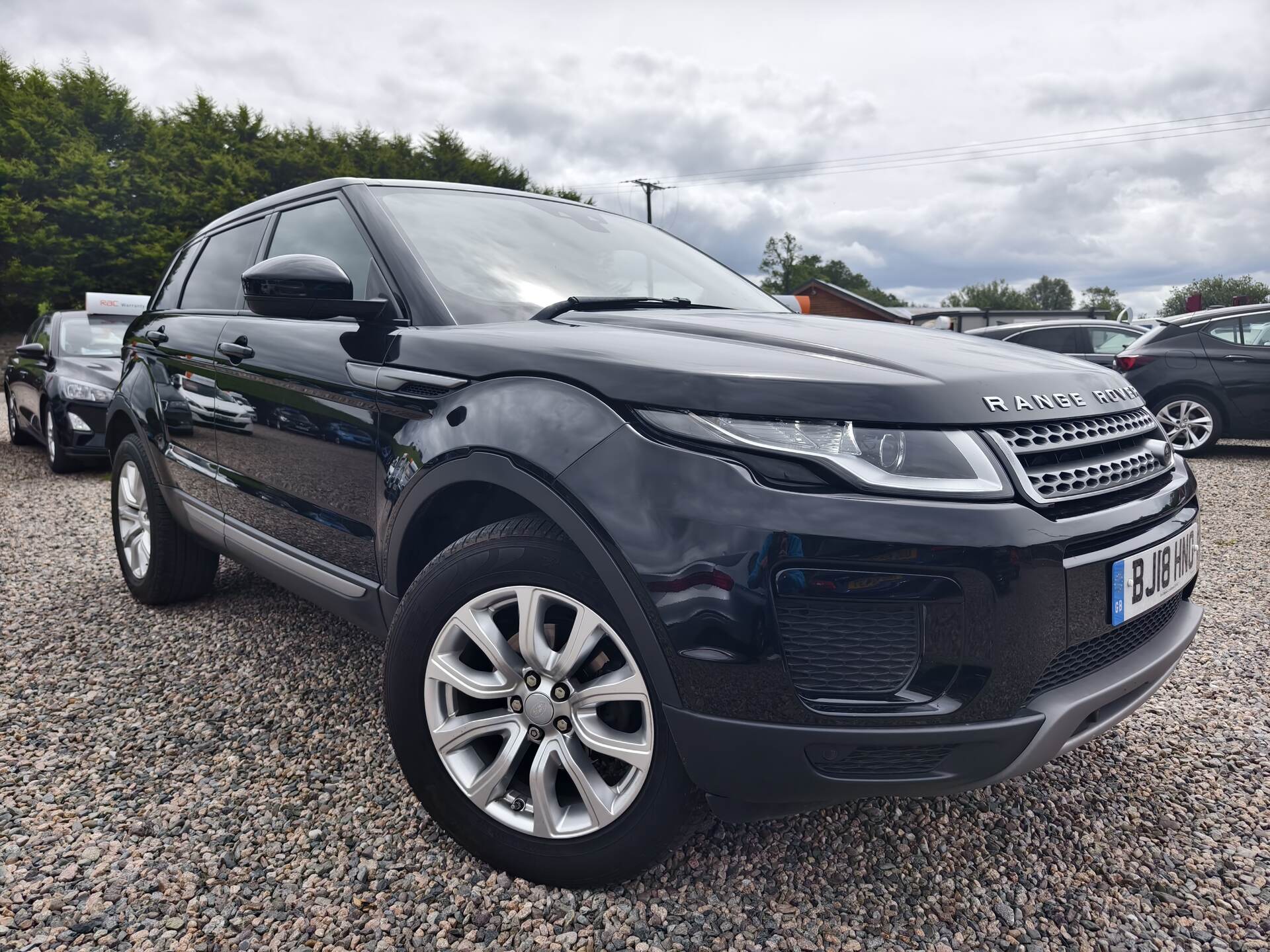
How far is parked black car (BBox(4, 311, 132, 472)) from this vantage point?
297 inches

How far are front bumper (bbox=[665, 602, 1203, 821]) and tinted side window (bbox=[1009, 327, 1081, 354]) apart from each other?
1127 centimetres

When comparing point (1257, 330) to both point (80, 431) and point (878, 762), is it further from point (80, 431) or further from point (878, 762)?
point (80, 431)

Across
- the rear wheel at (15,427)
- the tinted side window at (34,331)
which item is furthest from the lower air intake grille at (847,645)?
the rear wheel at (15,427)

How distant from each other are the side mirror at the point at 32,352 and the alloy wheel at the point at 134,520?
16.6 feet

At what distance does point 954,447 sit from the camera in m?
1.52

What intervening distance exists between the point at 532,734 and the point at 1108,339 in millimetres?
12324

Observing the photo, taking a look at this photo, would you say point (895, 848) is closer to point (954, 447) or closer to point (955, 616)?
point (955, 616)

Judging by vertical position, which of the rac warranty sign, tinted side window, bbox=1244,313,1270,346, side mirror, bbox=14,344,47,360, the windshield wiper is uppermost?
side mirror, bbox=14,344,47,360

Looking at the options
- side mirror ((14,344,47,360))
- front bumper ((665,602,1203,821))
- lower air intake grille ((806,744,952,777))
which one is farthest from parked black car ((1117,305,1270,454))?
side mirror ((14,344,47,360))

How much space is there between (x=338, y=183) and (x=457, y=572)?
4.93 ft

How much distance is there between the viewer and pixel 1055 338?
39.1 feet

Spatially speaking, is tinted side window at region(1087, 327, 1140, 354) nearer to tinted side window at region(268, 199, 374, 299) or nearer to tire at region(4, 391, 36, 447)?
tinted side window at region(268, 199, 374, 299)

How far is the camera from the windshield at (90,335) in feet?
26.6

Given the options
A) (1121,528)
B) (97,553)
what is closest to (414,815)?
(1121,528)
